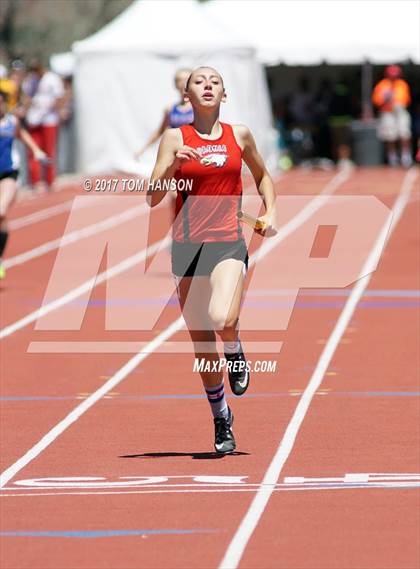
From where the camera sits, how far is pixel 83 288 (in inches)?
796

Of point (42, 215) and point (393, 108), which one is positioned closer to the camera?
point (42, 215)

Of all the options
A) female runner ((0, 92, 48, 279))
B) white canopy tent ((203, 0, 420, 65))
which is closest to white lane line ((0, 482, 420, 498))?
female runner ((0, 92, 48, 279))

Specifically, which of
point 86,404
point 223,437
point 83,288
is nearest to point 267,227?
point 223,437

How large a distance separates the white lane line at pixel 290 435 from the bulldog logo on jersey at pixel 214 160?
1648 millimetres

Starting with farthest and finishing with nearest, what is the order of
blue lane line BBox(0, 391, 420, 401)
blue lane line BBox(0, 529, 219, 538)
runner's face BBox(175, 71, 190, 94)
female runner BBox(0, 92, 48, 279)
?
female runner BBox(0, 92, 48, 279), runner's face BBox(175, 71, 190, 94), blue lane line BBox(0, 391, 420, 401), blue lane line BBox(0, 529, 219, 538)

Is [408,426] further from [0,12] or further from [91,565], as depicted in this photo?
[0,12]

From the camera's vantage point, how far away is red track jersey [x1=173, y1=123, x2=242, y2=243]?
10406 millimetres

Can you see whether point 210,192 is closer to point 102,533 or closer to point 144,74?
point 102,533

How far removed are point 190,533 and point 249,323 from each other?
8384 millimetres

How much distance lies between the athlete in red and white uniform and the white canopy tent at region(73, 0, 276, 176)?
94.0 ft

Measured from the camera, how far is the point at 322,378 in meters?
13.8

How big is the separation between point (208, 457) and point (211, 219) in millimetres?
1348

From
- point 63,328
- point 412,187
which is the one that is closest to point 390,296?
point 63,328

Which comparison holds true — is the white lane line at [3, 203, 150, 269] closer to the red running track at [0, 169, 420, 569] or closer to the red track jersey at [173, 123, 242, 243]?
the red running track at [0, 169, 420, 569]
